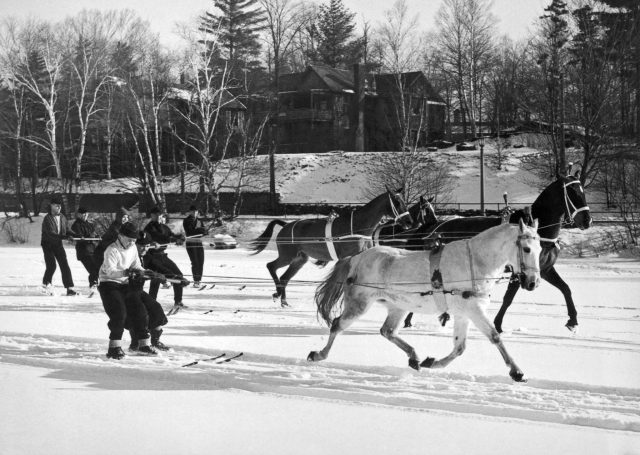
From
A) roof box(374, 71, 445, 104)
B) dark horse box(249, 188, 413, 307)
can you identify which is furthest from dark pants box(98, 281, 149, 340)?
roof box(374, 71, 445, 104)

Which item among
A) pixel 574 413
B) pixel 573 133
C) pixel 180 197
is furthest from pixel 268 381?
pixel 180 197

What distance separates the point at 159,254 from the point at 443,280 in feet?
18.5

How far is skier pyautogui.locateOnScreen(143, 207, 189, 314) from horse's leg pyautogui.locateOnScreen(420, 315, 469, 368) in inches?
180

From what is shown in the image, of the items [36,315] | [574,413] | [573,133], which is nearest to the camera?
[574,413]

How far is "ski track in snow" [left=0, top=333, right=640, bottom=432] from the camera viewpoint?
650 centimetres

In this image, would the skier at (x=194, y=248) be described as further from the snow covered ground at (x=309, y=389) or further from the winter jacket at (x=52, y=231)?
the winter jacket at (x=52, y=231)

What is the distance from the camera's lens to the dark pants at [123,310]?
28.8ft

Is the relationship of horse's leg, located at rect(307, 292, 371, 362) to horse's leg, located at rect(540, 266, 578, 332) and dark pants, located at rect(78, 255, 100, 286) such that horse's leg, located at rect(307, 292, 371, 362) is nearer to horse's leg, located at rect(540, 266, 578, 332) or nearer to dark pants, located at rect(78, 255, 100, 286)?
horse's leg, located at rect(540, 266, 578, 332)

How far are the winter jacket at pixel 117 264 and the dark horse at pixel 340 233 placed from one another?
4212 millimetres

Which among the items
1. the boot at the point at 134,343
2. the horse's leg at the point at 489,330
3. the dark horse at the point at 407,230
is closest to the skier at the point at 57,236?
the dark horse at the point at 407,230

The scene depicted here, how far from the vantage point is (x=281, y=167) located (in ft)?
147

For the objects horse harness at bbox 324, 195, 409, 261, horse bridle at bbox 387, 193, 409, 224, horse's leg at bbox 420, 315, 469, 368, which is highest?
horse bridle at bbox 387, 193, 409, 224

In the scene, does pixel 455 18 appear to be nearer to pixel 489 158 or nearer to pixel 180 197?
pixel 180 197

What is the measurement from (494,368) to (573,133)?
76.1 ft
